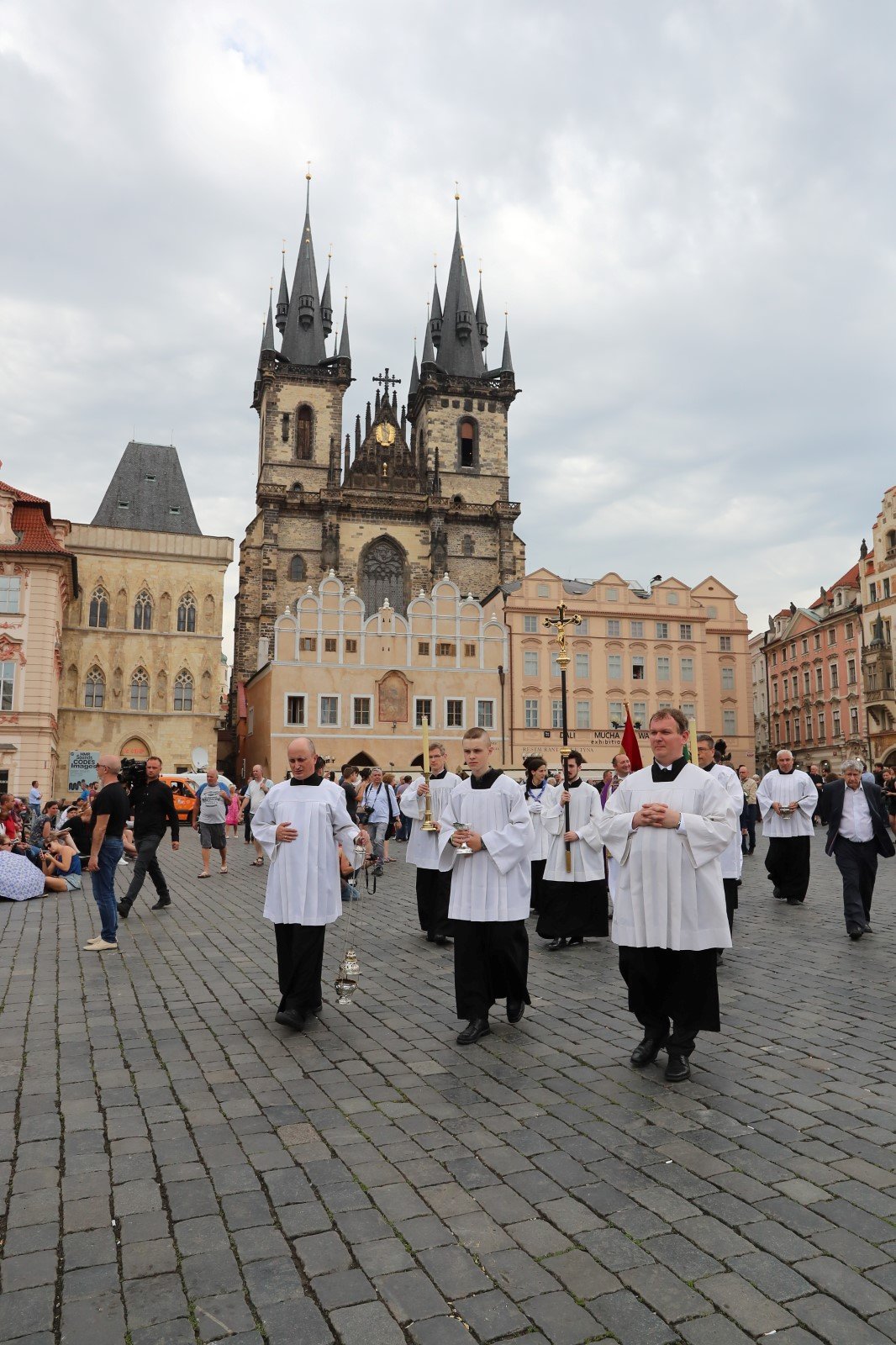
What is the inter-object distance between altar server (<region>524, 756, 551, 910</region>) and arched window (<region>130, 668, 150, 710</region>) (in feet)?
121

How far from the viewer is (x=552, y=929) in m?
9.58

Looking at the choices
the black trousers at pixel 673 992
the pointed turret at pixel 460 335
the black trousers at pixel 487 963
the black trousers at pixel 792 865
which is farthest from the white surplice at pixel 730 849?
the pointed turret at pixel 460 335

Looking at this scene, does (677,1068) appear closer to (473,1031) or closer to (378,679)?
(473,1031)

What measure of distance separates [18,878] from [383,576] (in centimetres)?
4851

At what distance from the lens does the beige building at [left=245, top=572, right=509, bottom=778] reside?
143 feet

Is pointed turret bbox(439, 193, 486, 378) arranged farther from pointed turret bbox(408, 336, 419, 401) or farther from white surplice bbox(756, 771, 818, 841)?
white surplice bbox(756, 771, 818, 841)

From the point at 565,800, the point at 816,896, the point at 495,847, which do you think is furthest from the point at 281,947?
the point at 816,896

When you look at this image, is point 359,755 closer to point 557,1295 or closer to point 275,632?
point 275,632

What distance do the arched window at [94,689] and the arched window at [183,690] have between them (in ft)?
10.8

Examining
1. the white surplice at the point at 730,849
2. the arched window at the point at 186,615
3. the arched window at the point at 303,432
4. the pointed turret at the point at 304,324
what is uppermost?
the pointed turret at the point at 304,324

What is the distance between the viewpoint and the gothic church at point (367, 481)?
193 ft

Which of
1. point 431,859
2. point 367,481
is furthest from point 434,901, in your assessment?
point 367,481

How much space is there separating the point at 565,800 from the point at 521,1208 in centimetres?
655

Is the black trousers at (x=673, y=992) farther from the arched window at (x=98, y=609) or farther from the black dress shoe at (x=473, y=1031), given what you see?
the arched window at (x=98, y=609)
